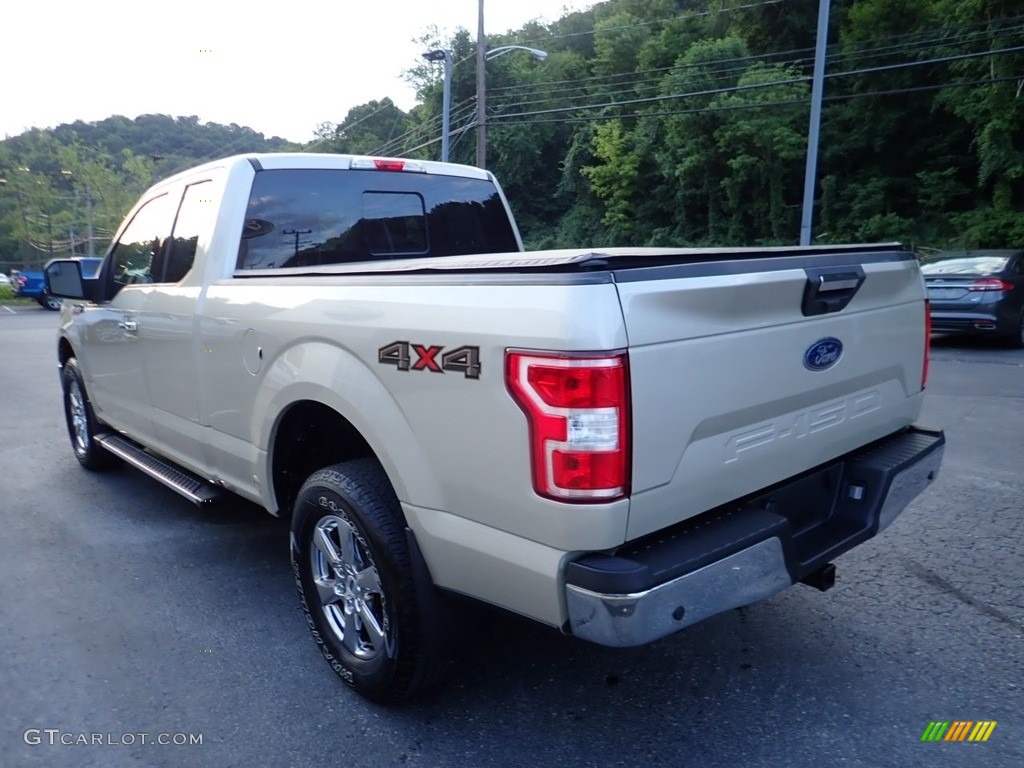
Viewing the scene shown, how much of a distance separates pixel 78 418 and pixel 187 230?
2.62m

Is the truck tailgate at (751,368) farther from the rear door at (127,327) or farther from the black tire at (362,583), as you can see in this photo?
the rear door at (127,327)

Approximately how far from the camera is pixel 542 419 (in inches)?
84.9

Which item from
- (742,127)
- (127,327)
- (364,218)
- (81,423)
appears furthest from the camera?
(742,127)

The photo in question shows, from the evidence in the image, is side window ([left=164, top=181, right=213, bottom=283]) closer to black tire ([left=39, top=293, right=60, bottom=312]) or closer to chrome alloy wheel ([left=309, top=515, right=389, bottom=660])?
black tire ([left=39, top=293, right=60, bottom=312])

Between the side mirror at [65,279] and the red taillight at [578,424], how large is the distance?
13.0 feet

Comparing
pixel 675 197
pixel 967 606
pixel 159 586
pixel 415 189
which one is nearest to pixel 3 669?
pixel 159 586

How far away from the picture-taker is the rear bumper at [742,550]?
2135 mm

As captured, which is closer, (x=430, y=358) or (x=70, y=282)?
(x=430, y=358)

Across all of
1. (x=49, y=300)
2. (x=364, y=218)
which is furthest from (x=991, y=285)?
(x=49, y=300)

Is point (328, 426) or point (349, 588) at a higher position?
point (328, 426)

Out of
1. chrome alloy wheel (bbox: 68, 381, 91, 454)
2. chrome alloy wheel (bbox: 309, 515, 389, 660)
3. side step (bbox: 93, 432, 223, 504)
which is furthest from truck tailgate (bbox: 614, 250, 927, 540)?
chrome alloy wheel (bbox: 68, 381, 91, 454)

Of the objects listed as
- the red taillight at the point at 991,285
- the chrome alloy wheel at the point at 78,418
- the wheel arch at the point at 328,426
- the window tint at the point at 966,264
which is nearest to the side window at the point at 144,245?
the chrome alloy wheel at the point at 78,418

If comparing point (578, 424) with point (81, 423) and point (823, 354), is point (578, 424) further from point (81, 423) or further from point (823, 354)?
point (81, 423)

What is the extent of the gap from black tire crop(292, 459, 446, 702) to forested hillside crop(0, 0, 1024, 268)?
788 inches
